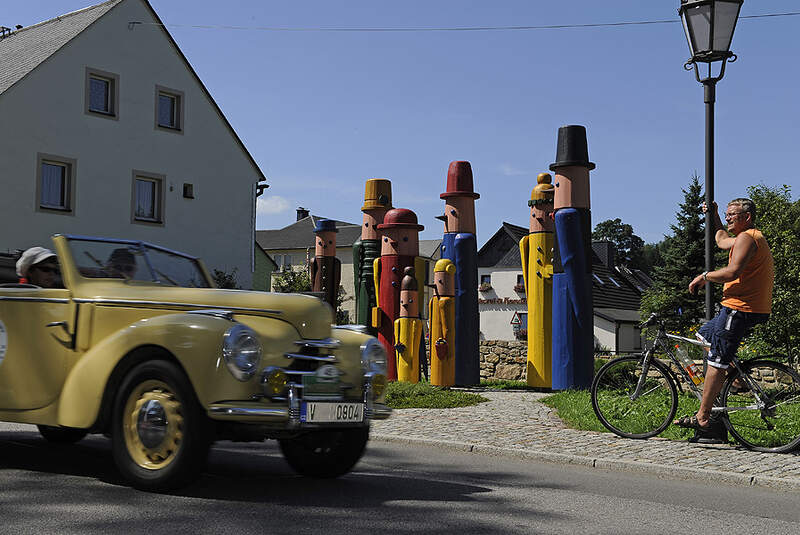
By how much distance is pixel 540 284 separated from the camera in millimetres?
14578

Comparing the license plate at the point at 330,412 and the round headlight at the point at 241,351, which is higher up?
the round headlight at the point at 241,351

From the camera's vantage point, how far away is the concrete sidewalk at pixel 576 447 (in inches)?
280

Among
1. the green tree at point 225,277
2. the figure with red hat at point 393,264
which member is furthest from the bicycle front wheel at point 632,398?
the green tree at point 225,277

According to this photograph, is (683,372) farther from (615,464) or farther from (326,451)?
(326,451)

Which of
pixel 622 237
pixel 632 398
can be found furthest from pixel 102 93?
pixel 622 237

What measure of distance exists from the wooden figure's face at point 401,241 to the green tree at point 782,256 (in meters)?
7.48

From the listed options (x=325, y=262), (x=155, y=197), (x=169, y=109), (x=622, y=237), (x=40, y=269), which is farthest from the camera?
(x=622, y=237)

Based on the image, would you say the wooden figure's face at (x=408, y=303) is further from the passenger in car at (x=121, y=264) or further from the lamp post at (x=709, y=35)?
the passenger in car at (x=121, y=264)

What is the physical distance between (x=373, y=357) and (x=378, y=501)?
3.36 feet

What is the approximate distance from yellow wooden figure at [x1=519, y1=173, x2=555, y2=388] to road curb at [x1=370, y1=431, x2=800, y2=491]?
5626 millimetres

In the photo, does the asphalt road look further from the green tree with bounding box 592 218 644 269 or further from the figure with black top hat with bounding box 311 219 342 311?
the green tree with bounding box 592 218 644 269

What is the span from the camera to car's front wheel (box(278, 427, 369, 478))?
655cm

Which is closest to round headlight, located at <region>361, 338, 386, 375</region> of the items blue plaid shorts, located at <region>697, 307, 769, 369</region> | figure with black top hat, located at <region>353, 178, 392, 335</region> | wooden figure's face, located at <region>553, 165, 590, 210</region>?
blue plaid shorts, located at <region>697, 307, 769, 369</region>

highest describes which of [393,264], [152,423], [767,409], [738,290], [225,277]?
[225,277]
